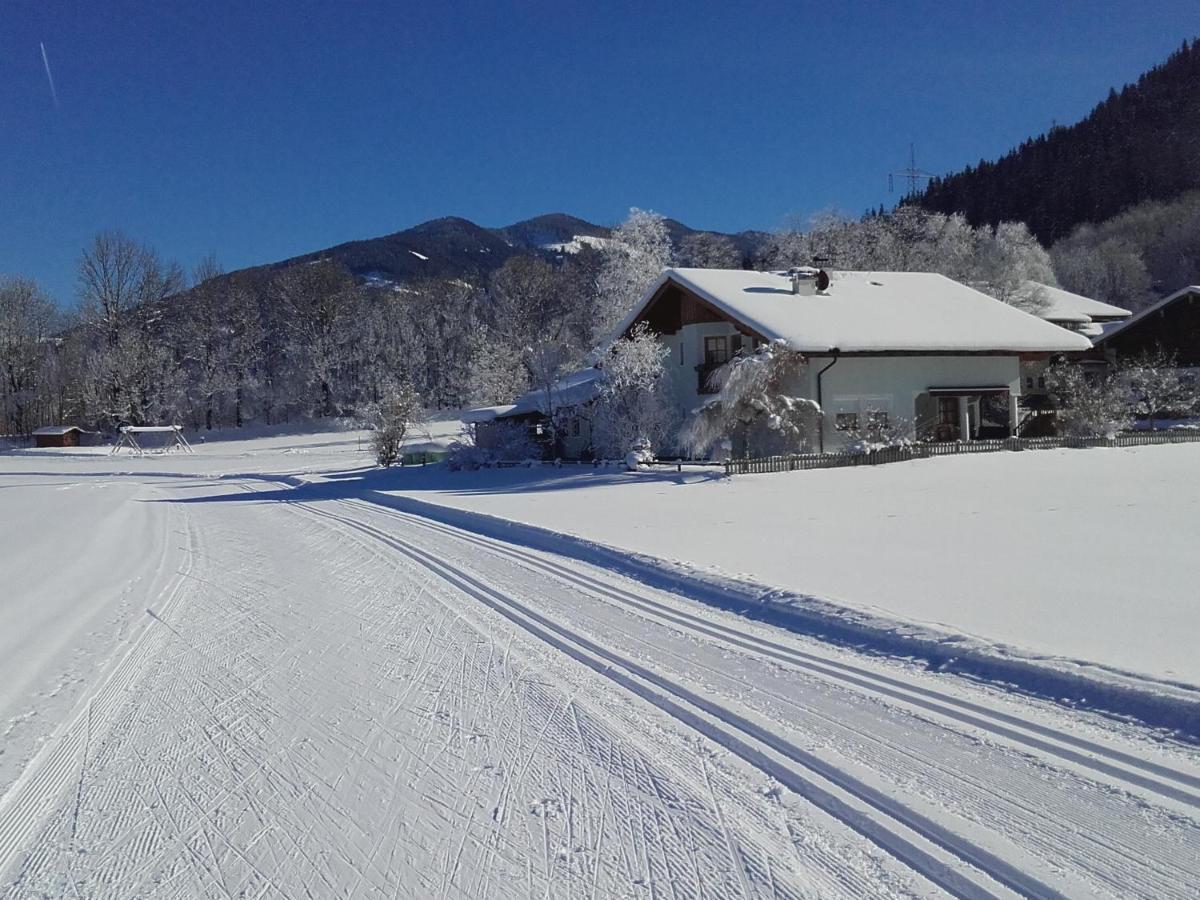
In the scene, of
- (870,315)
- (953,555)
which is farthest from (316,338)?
(953,555)

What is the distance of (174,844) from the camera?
13.1ft

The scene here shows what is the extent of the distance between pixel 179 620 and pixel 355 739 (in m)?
5.19

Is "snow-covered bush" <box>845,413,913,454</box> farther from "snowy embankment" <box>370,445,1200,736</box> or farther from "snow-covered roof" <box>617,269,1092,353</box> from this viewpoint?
"snowy embankment" <box>370,445,1200,736</box>

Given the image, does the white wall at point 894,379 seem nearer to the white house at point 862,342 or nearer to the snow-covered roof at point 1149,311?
the white house at point 862,342

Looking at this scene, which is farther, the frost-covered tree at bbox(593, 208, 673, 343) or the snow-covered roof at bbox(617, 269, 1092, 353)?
the frost-covered tree at bbox(593, 208, 673, 343)

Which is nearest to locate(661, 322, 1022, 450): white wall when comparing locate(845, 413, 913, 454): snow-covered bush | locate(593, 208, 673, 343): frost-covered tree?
locate(845, 413, 913, 454): snow-covered bush

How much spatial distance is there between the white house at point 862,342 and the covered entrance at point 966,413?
41mm

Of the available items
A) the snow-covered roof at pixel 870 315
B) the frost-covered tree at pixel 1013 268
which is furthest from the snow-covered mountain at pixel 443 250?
the snow-covered roof at pixel 870 315

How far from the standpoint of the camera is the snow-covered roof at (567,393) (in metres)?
31.2

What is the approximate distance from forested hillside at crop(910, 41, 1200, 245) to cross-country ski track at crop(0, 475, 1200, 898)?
92.8 m

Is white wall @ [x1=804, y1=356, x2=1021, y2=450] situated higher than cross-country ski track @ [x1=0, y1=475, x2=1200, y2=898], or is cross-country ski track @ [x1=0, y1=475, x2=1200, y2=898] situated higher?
white wall @ [x1=804, y1=356, x2=1021, y2=450]

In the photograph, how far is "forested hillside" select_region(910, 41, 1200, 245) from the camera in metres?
88.7

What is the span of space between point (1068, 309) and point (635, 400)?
123 feet

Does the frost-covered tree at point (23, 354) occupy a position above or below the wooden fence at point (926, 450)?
above
